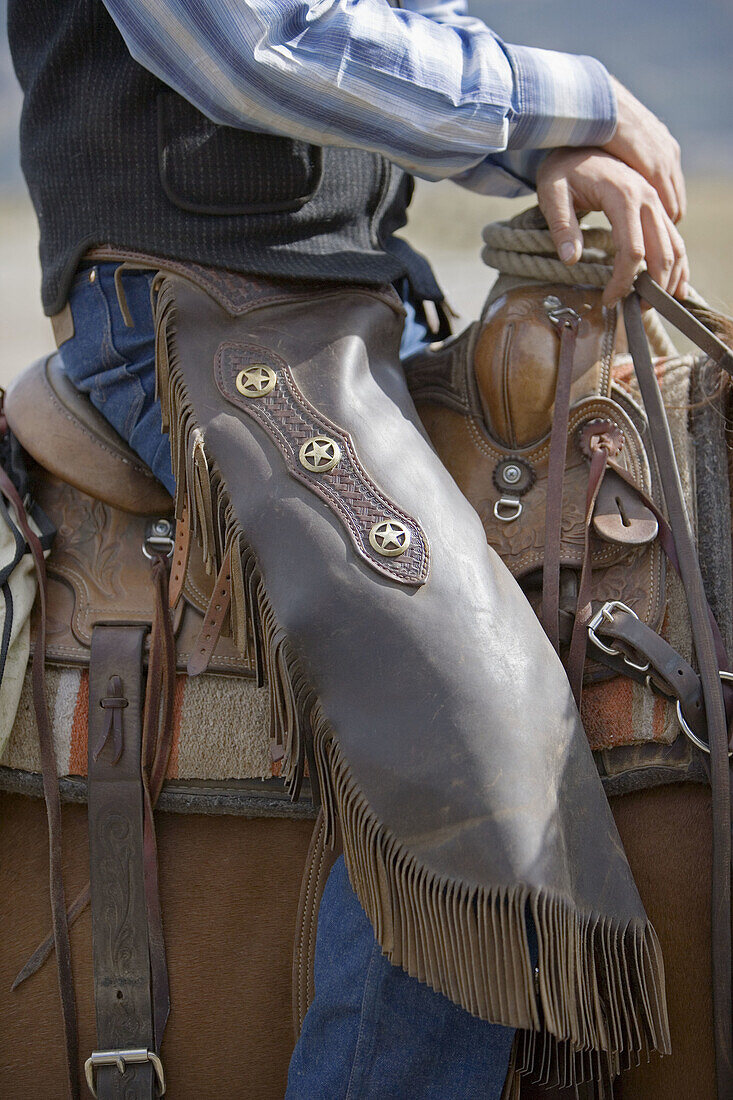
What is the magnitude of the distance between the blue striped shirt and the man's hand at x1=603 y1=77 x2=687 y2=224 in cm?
5

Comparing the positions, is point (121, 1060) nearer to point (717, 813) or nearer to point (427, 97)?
point (717, 813)

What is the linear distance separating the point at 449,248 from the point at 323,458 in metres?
7.51

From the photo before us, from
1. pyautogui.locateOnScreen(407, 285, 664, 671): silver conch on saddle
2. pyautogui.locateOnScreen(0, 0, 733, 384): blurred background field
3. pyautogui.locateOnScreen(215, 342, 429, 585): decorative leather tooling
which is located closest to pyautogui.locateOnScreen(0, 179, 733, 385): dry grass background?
pyautogui.locateOnScreen(0, 0, 733, 384): blurred background field

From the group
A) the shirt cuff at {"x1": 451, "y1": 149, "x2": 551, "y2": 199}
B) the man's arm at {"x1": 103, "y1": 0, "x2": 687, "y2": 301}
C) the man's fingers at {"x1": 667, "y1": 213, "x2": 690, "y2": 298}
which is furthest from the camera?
the shirt cuff at {"x1": 451, "y1": 149, "x2": 551, "y2": 199}

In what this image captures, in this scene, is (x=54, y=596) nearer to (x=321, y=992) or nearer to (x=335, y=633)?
(x=335, y=633)

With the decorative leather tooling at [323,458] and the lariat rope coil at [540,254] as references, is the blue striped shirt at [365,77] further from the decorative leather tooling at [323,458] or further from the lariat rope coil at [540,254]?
the decorative leather tooling at [323,458]

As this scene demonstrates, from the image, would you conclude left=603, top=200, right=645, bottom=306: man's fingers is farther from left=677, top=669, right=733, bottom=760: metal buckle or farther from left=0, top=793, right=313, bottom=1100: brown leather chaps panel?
left=0, top=793, right=313, bottom=1100: brown leather chaps panel

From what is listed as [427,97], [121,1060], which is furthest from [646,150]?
[121,1060]

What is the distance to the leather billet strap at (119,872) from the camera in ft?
4.33

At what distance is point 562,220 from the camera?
1429mm

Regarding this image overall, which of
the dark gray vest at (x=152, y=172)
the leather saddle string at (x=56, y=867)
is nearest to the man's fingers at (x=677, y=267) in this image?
the dark gray vest at (x=152, y=172)

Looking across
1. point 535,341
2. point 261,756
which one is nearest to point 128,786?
point 261,756

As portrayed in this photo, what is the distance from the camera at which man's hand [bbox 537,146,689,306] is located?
54.7 inches

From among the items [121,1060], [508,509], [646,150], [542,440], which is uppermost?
[646,150]
